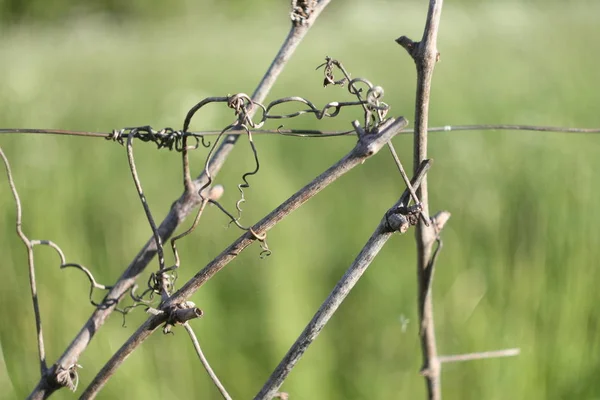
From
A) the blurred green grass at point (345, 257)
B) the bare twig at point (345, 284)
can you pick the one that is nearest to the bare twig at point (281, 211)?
the bare twig at point (345, 284)

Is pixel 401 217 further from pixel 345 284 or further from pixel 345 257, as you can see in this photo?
pixel 345 257

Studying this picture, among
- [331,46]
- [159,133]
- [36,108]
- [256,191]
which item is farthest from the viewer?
[331,46]

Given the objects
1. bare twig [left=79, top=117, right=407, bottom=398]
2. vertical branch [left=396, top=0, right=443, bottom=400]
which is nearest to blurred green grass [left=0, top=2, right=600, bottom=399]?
vertical branch [left=396, top=0, right=443, bottom=400]

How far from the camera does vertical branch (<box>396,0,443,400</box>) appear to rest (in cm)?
38

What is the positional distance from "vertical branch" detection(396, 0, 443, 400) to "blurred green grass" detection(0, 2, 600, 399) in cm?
31

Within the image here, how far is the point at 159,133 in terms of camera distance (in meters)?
0.43

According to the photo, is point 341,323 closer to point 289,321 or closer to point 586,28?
point 289,321

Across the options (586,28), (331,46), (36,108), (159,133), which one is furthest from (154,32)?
(159,133)

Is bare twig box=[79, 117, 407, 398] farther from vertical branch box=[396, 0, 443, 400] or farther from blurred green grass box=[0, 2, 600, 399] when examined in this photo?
blurred green grass box=[0, 2, 600, 399]

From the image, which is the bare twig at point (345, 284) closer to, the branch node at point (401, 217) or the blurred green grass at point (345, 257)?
the branch node at point (401, 217)

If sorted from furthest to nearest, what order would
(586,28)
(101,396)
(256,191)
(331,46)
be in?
1. (331,46)
2. (586,28)
3. (256,191)
4. (101,396)

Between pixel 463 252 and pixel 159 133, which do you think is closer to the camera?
pixel 159 133

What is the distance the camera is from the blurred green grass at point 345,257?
2.98 feet

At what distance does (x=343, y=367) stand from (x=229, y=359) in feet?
0.52
